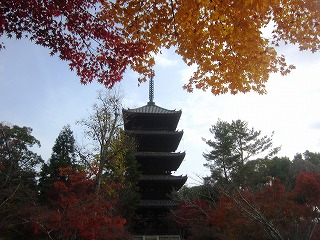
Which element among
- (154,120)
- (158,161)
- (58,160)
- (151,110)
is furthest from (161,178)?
(58,160)

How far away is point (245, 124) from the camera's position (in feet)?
102

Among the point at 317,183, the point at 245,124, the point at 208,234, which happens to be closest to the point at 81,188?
the point at 208,234

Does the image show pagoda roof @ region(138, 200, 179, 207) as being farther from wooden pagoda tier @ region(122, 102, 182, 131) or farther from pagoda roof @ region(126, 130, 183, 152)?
wooden pagoda tier @ region(122, 102, 182, 131)

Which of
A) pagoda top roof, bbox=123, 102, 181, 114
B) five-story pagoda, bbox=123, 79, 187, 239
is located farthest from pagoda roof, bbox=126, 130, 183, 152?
pagoda top roof, bbox=123, 102, 181, 114

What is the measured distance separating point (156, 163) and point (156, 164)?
89 millimetres

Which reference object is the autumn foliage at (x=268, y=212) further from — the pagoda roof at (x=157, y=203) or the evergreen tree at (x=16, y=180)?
the evergreen tree at (x=16, y=180)

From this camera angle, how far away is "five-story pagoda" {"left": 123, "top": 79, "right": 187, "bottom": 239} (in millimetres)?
21281

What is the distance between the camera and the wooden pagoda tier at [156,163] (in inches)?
841

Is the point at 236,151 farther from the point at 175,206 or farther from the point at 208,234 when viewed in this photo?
the point at 208,234

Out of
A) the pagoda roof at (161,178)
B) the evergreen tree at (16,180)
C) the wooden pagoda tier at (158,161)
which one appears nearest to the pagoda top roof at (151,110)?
the wooden pagoda tier at (158,161)

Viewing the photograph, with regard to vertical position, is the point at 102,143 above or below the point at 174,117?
below

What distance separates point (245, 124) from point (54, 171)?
19325 mm

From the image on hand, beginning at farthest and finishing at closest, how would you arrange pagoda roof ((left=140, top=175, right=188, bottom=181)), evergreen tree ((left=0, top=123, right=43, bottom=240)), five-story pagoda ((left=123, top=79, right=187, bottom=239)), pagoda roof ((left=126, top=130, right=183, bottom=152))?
pagoda roof ((left=126, top=130, right=183, bottom=152)) < pagoda roof ((left=140, top=175, right=188, bottom=181)) < five-story pagoda ((left=123, top=79, right=187, bottom=239)) < evergreen tree ((left=0, top=123, right=43, bottom=240))

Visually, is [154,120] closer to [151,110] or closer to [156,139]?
[151,110]
